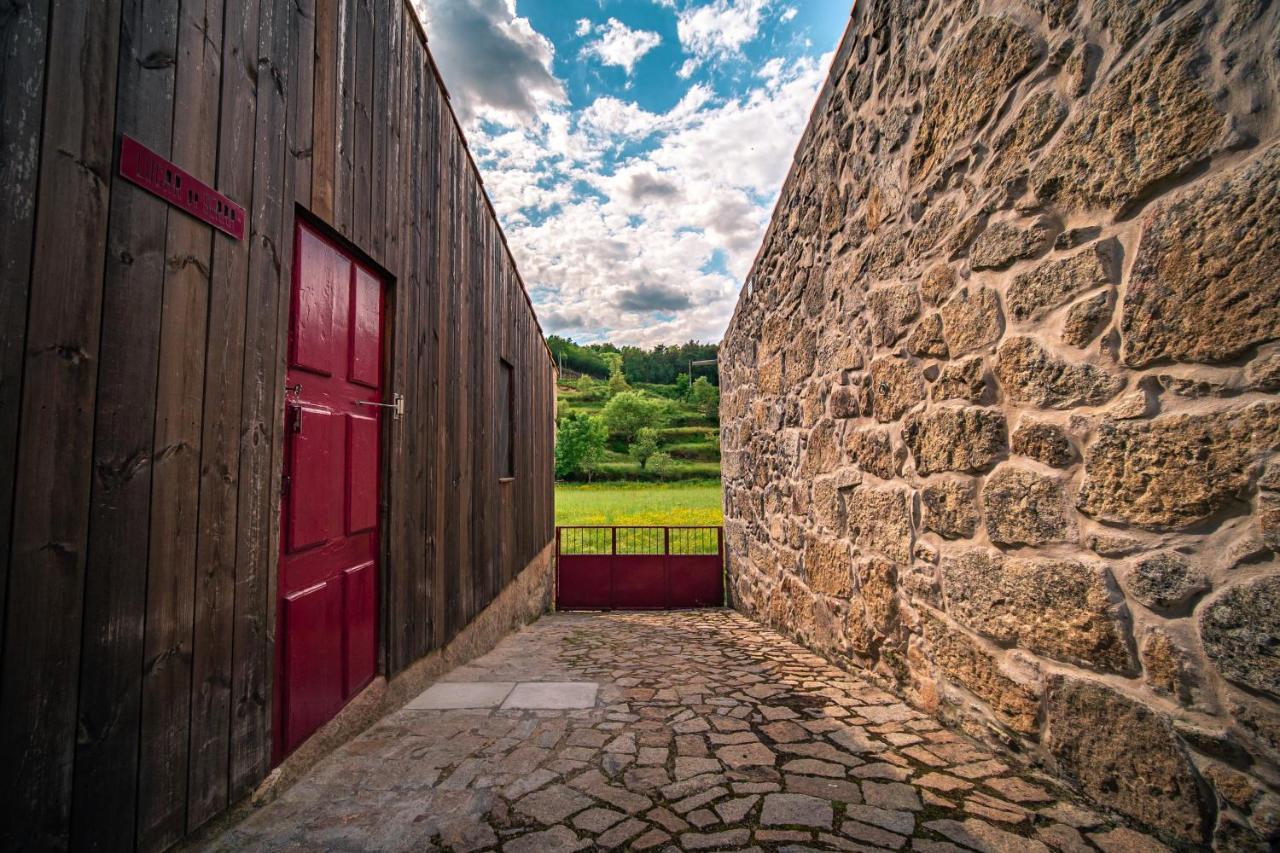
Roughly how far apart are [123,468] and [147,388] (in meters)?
0.22

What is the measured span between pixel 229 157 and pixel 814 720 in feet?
11.1

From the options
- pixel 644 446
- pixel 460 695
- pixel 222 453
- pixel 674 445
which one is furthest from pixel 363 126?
pixel 674 445

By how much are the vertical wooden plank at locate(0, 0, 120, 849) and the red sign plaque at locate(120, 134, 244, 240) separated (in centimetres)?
6

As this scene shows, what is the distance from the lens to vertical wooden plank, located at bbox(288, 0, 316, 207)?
227 centimetres

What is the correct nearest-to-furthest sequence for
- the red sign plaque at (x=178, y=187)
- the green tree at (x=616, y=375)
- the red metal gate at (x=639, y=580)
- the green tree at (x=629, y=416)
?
1. the red sign plaque at (x=178, y=187)
2. the red metal gate at (x=639, y=580)
3. the green tree at (x=629, y=416)
4. the green tree at (x=616, y=375)

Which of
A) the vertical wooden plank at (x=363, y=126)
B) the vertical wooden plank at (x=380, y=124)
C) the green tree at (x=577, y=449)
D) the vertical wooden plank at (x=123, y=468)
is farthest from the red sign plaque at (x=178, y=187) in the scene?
the green tree at (x=577, y=449)

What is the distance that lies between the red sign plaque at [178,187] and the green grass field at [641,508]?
14289 millimetres

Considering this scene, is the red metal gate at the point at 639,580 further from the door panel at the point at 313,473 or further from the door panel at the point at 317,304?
the door panel at the point at 317,304

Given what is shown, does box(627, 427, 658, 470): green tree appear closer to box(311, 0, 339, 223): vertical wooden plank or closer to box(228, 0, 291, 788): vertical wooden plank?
box(311, 0, 339, 223): vertical wooden plank

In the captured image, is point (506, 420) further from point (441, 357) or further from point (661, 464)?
point (661, 464)

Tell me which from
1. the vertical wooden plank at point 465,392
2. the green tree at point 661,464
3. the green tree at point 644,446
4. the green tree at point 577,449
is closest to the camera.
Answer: the vertical wooden plank at point 465,392

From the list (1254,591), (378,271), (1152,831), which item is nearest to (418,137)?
(378,271)

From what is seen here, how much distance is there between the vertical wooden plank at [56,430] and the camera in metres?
1.28

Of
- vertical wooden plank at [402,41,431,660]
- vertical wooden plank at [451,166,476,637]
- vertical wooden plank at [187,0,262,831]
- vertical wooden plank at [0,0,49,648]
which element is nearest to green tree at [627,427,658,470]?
vertical wooden plank at [451,166,476,637]
